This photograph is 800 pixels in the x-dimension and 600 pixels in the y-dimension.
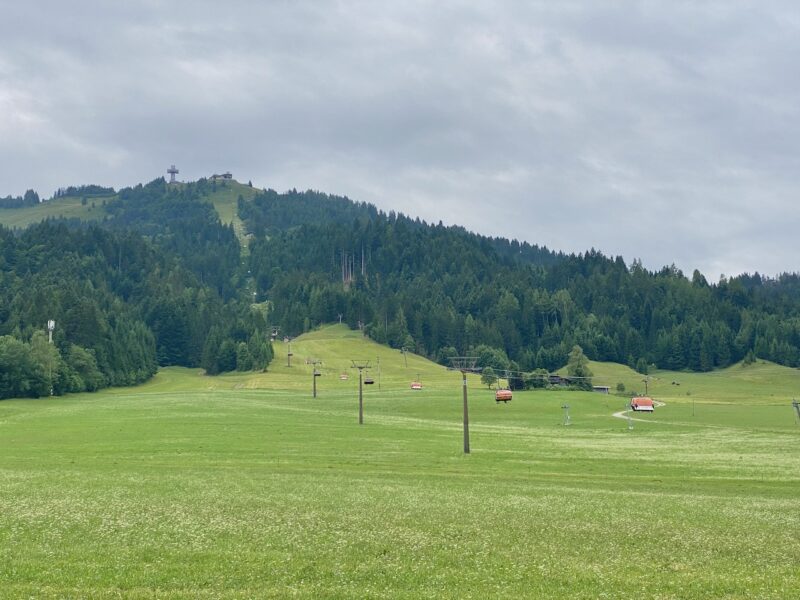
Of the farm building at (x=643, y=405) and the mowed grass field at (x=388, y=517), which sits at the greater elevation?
the mowed grass field at (x=388, y=517)

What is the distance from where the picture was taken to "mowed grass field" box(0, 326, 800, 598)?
63.8ft

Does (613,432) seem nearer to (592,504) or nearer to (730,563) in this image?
(592,504)

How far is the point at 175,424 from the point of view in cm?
8288

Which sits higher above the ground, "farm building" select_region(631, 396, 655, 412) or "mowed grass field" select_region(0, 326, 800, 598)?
"mowed grass field" select_region(0, 326, 800, 598)

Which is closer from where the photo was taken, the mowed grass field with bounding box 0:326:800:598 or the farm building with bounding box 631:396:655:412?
the mowed grass field with bounding box 0:326:800:598

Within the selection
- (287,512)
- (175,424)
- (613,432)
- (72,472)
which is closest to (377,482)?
(287,512)

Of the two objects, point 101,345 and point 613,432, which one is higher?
point 101,345

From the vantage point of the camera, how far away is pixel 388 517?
27969 millimetres

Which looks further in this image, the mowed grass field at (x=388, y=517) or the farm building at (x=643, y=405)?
the farm building at (x=643, y=405)

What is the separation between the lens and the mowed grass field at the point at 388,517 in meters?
19.5

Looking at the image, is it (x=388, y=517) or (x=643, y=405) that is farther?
(x=643, y=405)

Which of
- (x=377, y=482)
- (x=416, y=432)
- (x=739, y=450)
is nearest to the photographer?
(x=377, y=482)

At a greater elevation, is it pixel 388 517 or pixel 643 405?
pixel 388 517

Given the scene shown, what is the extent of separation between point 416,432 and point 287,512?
5265 cm
